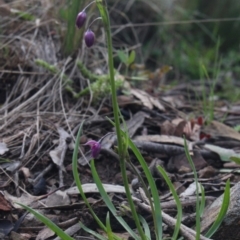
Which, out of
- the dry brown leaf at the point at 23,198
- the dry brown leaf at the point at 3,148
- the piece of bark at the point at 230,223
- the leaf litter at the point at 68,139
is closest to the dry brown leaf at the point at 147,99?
the leaf litter at the point at 68,139

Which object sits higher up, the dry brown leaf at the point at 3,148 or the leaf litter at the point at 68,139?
the dry brown leaf at the point at 3,148

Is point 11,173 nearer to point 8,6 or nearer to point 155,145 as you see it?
point 155,145

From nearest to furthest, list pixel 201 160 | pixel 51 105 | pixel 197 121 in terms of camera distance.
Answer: pixel 201 160 → pixel 51 105 → pixel 197 121

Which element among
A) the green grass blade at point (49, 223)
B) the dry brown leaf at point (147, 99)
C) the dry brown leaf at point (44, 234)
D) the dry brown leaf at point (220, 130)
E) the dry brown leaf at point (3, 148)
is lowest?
the dry brown leaf at point (220, 130)

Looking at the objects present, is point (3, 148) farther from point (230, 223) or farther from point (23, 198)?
point (230, 223)

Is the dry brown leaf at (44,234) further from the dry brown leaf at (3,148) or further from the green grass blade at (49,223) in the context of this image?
the dry brown leaf at (3,148)

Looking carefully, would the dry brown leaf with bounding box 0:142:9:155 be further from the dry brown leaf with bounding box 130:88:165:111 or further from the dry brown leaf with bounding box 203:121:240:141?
the dry brown leaf with bounding box 203:121:240:141

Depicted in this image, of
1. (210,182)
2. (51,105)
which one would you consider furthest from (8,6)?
(210,182)

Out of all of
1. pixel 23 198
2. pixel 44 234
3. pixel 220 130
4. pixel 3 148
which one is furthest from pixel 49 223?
pixel 220 130
